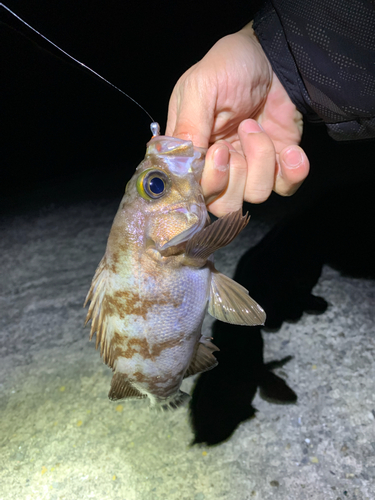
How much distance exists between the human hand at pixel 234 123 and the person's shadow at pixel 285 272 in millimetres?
1158

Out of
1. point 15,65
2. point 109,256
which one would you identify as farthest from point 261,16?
point 15,65

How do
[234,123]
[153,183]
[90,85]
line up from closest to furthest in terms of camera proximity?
1. [153,183]
2. [234,123]
3. [90,85]

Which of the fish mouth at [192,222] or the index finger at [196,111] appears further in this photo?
the index finger at [196,111]

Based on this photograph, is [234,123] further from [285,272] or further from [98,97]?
[98,97]

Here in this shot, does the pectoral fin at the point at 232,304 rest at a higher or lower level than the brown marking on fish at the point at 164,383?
higher

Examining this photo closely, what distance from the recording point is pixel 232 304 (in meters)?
1.37

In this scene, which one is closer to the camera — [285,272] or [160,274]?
[160,274]

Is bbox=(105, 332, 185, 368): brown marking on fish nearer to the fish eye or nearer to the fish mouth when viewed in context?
the fish mouth

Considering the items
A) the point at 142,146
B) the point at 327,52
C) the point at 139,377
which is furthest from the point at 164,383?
the point at 142,146

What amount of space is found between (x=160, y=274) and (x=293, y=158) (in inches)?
32.1

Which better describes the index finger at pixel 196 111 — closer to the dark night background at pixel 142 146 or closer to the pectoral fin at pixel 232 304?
the pectoral fin at pixel 232 304

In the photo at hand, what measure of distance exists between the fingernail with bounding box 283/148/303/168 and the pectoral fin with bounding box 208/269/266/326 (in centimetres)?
61

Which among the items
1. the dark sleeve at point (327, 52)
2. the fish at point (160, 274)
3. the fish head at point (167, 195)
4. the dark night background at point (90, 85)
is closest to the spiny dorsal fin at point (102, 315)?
the fish at point (160, 274)

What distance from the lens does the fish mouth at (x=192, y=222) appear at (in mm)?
1259
